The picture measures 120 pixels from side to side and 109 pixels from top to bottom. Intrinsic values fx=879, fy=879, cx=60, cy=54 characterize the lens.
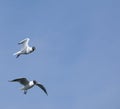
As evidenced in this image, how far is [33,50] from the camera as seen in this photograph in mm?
129750

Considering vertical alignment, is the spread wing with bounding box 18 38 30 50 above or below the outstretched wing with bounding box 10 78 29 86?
above

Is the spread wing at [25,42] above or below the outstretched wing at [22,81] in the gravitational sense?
above

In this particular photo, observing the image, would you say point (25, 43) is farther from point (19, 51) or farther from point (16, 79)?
point (16, 79)

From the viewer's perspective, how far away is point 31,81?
12581cm

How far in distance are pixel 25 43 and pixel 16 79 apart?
41.5 feet

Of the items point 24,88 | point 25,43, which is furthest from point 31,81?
point 25,43

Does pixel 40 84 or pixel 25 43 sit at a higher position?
pixel 25 43

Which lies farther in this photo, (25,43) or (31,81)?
(25,43)

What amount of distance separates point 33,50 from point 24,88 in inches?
303

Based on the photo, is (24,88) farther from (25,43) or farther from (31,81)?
(25,43)

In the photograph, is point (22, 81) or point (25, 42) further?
point (25, 42)

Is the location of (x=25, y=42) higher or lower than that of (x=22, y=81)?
higher

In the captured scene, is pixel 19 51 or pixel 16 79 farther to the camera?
pixel 19 51

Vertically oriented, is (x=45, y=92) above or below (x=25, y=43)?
below
